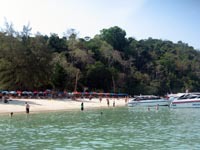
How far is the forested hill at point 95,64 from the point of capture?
73.0 metres

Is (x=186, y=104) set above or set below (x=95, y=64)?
below

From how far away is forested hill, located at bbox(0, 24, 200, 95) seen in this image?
73000 millimetres

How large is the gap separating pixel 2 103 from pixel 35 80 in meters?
19.1

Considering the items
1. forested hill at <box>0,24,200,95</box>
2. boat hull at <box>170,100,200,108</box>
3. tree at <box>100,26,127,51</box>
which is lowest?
boat hull at <box>170,100,200,108</box>

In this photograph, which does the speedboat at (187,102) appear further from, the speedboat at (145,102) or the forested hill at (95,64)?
the forested hill at (95,64)

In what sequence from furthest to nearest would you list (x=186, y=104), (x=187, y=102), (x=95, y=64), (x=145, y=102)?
(x=95, y=64) → (x=145, y=102) → (x=186, y=104) → (x=187, y=102)

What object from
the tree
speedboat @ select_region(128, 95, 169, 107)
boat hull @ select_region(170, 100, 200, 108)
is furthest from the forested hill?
boat hull @ select_region(170, 100, 200, 108)

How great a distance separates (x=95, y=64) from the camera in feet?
336

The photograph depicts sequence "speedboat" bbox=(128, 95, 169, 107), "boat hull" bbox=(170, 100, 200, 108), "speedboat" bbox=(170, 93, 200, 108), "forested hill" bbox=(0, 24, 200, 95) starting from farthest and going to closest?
"forested hill" bbox=(0, 24, 200, 95)
"speedboat" bbox=(128, 95, 169, 107)
"speedboat" bbox=(170, 93, 200, 108)
"boat hull" bbox=(170, 100, 200, 108)

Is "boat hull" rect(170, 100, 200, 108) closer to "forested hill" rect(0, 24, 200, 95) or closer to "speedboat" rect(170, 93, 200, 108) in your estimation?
"speedboat" rect(170, 93, 200, 108)

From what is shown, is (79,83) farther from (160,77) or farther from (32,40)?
(160,77)

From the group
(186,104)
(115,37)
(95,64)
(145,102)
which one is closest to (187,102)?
(186,104)

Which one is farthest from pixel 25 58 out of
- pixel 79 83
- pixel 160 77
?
pixel 160 77

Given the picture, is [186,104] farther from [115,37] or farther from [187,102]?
[115,37]
